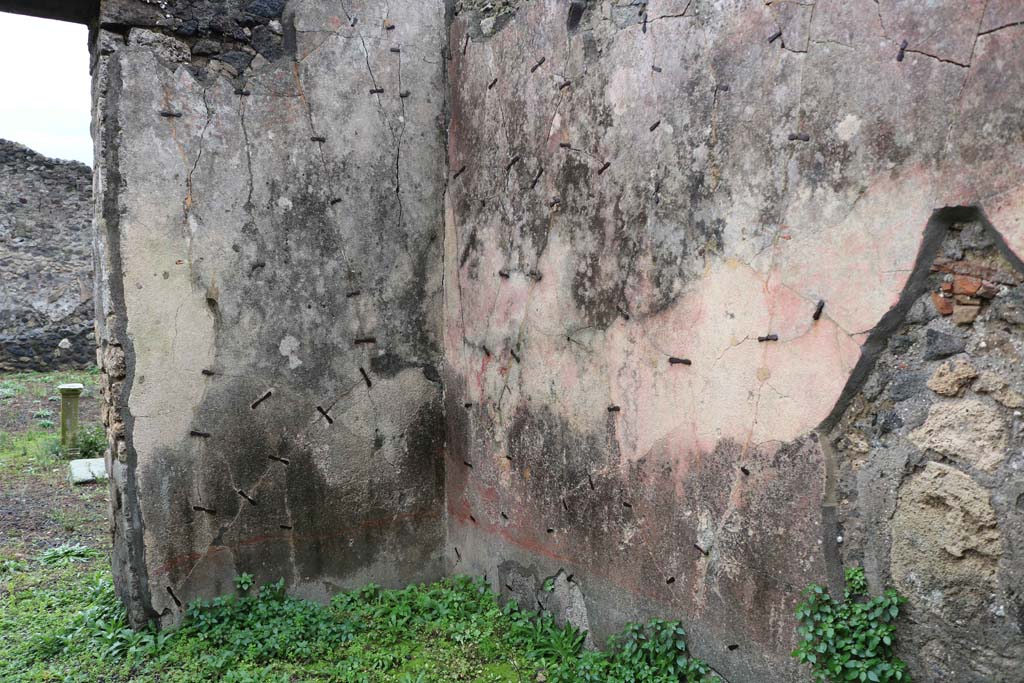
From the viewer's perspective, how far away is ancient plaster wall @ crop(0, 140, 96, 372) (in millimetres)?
10375

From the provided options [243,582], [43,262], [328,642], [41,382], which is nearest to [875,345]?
[328,642]

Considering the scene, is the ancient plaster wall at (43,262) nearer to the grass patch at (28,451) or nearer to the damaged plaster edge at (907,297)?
the grass patch at (28,451)

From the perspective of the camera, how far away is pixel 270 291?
11.2ft

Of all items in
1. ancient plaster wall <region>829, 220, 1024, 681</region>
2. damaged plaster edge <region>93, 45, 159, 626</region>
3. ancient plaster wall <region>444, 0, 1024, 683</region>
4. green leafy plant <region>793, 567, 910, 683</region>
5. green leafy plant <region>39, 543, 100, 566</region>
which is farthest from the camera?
green leafy plant <region>39, 543, 100, 566</region>

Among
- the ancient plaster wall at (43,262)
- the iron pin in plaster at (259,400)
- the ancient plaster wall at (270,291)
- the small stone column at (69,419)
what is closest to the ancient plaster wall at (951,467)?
the ancient plaster wall at (270,291)

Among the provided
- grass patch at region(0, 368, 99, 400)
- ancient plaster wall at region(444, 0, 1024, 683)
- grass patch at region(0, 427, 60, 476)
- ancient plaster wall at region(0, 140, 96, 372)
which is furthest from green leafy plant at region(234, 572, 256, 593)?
ancient plaster wall at region(0, 140, 96, 372)

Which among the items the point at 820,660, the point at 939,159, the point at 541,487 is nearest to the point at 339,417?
the point at 541,487

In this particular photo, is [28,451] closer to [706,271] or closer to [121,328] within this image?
[121,328]

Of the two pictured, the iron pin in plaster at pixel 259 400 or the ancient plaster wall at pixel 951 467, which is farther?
the iron pin in plaster at pixel 259 400

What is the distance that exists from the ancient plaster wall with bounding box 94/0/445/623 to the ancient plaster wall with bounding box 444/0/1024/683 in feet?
1.08

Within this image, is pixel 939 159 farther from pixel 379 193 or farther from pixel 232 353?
pixel 232 353

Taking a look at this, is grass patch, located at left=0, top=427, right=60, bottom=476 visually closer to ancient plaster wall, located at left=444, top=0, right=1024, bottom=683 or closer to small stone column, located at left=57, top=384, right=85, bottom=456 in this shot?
small stone column, located at left=57, top=384, right=85, bottom=456

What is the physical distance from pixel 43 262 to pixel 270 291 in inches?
356

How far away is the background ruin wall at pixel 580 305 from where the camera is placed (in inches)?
73.0
